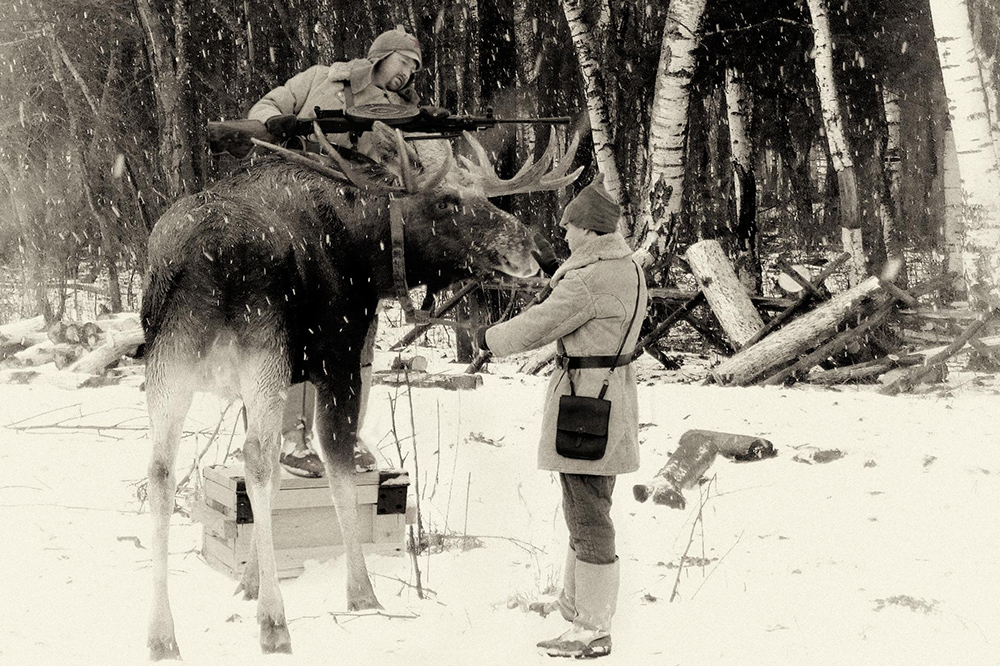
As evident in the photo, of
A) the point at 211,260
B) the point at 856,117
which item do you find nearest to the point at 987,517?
the point at 211,260

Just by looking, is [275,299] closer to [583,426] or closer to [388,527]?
[583,426]

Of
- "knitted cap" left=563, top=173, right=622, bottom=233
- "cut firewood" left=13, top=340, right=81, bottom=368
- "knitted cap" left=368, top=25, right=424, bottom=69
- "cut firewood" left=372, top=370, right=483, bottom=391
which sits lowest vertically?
"cut firewood" left=372, top=370, right=483, bottom=391

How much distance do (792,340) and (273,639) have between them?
6896mm

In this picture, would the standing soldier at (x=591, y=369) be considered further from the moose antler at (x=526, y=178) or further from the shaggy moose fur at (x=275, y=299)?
the moose antler at (x=526, y=178)

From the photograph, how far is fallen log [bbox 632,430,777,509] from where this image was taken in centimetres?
658

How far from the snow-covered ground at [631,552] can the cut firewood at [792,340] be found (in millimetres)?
1147

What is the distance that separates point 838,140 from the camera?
44.7 ft

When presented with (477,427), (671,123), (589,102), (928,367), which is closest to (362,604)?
(477,427)

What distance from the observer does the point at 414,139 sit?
621 centimetres

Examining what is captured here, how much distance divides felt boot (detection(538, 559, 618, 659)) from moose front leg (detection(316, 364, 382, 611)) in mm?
1138

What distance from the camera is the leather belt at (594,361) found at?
4.70 meters

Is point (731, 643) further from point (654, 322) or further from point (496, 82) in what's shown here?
point (496, 82)

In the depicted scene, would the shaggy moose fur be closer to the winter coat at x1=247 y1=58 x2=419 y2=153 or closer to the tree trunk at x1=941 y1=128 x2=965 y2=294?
the winter coat at x1=247 y1=58 x2=419 y2=153

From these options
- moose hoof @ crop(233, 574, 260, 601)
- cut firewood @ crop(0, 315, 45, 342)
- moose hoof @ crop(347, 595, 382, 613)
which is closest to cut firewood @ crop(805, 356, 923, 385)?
Result: moose hoof @ crop(347, 595, 382, 613)
